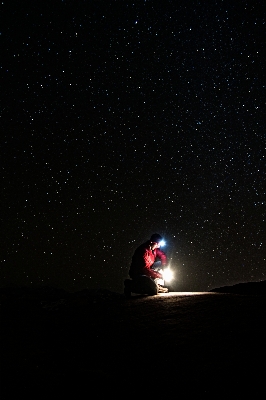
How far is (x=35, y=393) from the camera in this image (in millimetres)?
4020

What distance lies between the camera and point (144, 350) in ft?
15.6

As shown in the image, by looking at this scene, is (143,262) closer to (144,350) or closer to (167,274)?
(167,274)

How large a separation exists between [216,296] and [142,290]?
2.19m

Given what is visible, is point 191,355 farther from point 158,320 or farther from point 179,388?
point 158,320

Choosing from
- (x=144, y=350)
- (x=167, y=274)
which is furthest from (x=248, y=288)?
(x=144, y=350)

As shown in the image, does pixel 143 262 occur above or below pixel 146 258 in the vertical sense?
below

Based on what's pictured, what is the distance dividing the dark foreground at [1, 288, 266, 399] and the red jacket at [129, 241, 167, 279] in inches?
55.2

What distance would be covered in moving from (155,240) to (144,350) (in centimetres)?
456

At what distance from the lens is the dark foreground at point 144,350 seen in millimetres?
3809

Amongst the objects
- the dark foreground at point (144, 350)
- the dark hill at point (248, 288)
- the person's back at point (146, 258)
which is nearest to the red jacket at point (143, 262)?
the person's back at point (146, 258)

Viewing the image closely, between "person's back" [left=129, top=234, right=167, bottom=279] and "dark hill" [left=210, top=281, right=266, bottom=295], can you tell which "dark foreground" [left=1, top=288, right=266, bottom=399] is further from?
"dark hill" [left=210, top=281, right=266, bottom=295]

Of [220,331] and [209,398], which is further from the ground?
[220,331]

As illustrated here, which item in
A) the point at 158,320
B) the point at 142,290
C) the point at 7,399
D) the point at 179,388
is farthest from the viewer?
the point at 142,290

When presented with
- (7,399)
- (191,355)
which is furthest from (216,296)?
(7,399)
